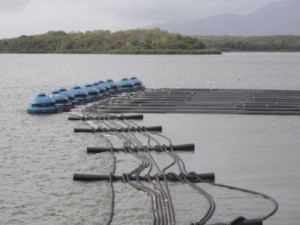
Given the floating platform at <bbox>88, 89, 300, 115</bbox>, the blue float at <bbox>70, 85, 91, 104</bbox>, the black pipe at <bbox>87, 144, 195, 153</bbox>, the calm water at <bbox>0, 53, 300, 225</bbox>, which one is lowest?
the calm water at <bbox>0, 53, 300, 225</bbox>

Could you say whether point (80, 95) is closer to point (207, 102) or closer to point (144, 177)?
point (207, 102)

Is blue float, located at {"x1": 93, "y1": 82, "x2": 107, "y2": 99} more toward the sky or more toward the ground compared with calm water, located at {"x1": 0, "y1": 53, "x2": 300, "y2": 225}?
more toward the sky

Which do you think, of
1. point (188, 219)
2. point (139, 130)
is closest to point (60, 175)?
point (188, 219)

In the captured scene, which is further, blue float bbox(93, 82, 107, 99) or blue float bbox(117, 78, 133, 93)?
blue float bbox(117, 78, 133, 93)

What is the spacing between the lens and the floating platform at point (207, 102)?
37.3 m

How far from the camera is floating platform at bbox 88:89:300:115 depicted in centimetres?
3731

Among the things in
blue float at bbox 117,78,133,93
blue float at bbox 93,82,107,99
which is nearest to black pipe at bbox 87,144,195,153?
blue float at bbox 93,82,107,99

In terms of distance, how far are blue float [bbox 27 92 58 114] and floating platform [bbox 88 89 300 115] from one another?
279 centimetres

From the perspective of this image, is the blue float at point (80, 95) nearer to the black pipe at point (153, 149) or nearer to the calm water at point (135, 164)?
the calm water at point (135, 164)

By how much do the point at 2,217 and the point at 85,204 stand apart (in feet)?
7.97

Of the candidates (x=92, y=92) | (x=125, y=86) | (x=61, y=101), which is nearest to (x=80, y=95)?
(x=92, y=92)

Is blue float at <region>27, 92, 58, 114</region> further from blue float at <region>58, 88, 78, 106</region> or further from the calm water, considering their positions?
blue float at <region>58, 88, 78, 106</region>

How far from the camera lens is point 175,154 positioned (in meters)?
24.0

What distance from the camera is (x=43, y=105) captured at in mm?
37094
